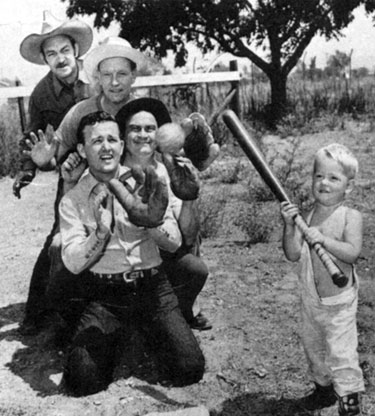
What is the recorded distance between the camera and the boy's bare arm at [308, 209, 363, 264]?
2.68 metres

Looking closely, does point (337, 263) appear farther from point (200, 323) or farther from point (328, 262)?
point (200, 323)

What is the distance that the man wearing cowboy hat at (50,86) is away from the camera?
3953 mm

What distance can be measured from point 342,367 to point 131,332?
164 centimetres

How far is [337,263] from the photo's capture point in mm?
2758

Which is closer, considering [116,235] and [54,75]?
[116,235]

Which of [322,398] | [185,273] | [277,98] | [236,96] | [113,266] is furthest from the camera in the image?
[277,98]

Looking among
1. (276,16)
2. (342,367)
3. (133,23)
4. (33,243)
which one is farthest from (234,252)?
(133,23)

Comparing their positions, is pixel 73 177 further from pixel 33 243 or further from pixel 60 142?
pixel 33 243

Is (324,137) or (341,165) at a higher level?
(341,165)

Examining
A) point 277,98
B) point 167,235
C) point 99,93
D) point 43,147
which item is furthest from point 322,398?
point 277,98

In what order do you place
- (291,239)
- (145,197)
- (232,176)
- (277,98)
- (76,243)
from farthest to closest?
1. (277,98)
2. (232,176)
3. (76,243)
4. (145,197)
5. (291,239)

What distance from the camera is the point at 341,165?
8.91 ft

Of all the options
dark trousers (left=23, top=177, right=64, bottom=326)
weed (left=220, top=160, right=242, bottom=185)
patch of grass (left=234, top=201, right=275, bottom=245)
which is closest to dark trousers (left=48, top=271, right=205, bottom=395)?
dark trousers (left=23, top=177, right=64, bottom=326)

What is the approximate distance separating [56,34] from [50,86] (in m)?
0.32
